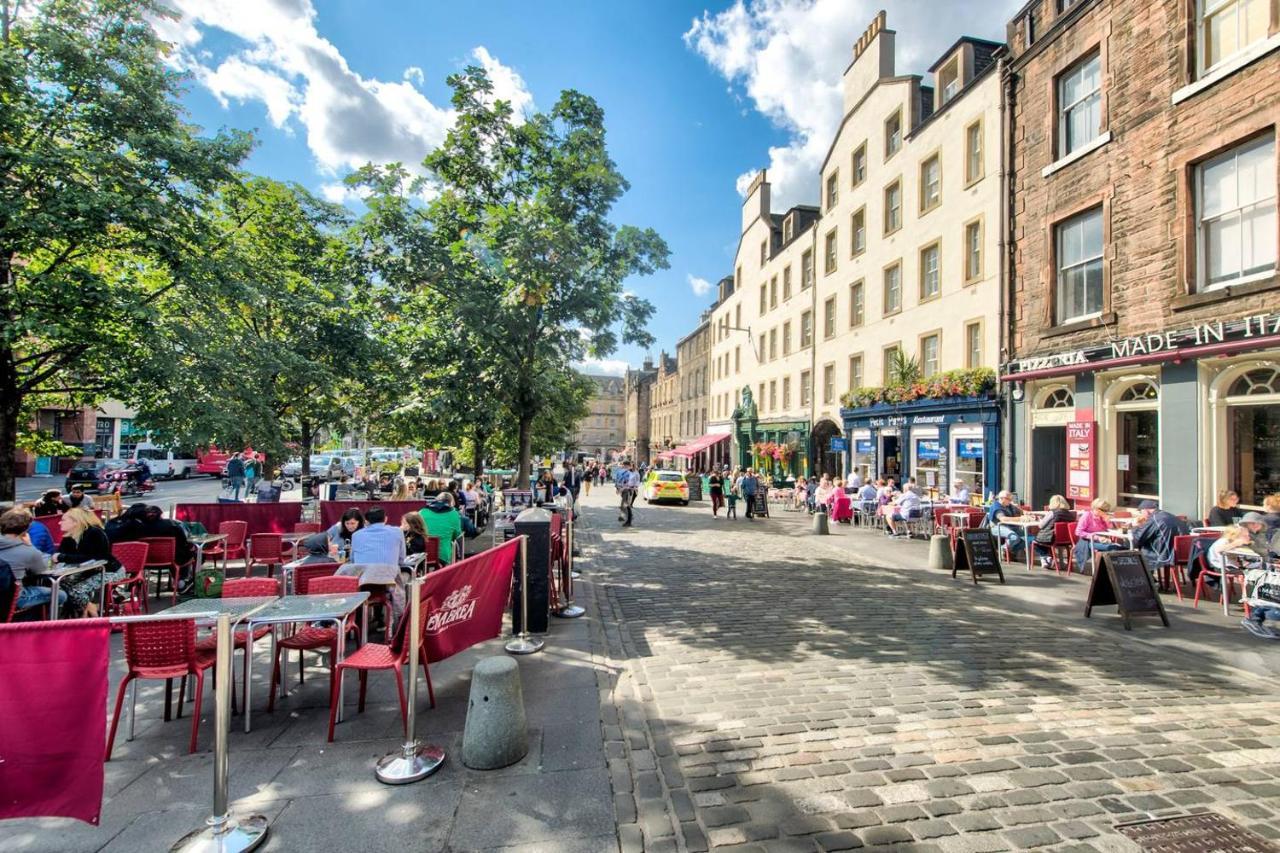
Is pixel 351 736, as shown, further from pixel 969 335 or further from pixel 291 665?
pixel 969 335

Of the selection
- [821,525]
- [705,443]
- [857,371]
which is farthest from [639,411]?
[821,525]

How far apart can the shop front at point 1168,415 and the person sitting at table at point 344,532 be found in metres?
13.6

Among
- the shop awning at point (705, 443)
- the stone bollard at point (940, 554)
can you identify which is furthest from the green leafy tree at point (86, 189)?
the shop awning at point (705, 443)

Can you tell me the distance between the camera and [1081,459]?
1268 centimetres

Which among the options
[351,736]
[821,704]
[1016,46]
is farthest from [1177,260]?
[351,736]

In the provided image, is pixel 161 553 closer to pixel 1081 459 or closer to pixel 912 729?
pixel 912 729

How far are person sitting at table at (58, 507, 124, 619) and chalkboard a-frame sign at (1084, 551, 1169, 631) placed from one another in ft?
37.5

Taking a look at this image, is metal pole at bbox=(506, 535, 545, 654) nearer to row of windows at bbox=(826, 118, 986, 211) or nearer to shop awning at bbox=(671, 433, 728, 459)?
row of windows at bbox=(826, 118, 986, 211)

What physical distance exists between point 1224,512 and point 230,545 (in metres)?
16.4

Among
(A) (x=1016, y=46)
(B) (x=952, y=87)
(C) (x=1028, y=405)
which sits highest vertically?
(B) (x=952, y=87)

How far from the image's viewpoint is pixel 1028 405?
47.5 ft

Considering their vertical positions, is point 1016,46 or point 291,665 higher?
point 1016,46

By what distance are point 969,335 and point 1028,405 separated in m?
3.36

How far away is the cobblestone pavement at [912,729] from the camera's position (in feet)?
10.8
